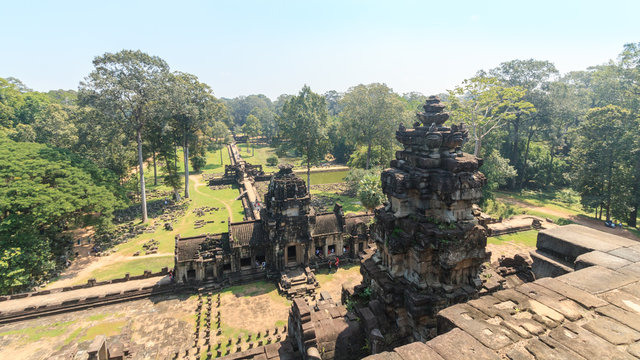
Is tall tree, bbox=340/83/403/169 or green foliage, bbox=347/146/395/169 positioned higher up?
tall tree, bbox=340/83/403/169

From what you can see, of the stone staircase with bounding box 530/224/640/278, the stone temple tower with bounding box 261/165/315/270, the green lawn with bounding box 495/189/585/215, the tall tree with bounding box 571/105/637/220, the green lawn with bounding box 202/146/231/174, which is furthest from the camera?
the green lawn with bounding box 202/146/231/174

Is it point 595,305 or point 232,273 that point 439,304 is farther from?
point 232,273

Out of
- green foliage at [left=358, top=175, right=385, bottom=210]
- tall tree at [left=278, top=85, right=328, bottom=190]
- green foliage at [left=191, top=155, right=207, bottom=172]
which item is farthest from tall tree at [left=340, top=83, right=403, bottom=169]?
green foliage at [left=191, top=155, right=207, bottom=172]

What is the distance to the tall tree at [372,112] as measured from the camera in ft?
132

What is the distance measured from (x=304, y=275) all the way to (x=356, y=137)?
25161mm

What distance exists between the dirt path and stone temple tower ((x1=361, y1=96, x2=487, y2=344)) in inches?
1123

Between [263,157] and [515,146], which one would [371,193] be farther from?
[263,157]

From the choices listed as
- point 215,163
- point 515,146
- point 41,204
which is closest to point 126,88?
point 41,204

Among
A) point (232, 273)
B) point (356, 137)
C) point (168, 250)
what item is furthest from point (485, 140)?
point (168, 250)

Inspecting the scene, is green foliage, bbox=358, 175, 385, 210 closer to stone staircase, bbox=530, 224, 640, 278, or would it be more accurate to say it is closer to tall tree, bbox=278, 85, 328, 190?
tall tree, bbox=278, 85, 328, 190

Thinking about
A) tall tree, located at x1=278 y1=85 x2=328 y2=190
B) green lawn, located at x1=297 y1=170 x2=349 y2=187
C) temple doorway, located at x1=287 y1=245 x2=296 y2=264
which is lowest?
temple doorway, located at x1=287 y1=245 x2=296 y2=264

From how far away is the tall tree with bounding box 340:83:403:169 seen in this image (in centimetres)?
4031

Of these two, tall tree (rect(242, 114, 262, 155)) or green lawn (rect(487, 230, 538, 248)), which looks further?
tall tree (rect(242, 114, 262, 155))

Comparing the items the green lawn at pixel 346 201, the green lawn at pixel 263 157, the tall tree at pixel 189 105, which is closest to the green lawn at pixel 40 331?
the tall tree at pixel 189 105
